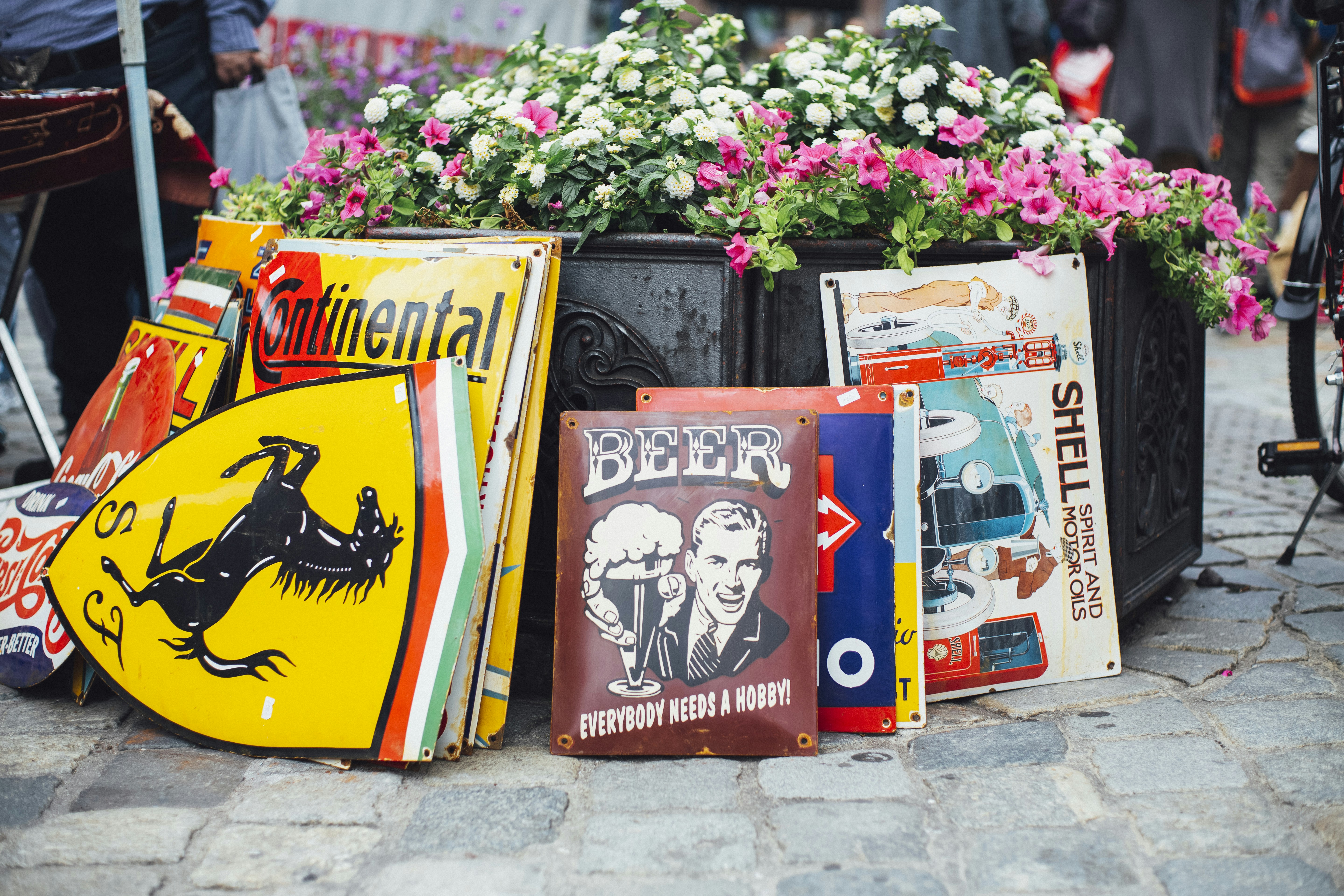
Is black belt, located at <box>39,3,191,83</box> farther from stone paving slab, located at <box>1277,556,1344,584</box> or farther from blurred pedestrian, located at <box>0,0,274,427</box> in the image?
stone paving slab, located at <box>1277,556,1344,584</box>

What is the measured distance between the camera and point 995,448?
7.98 feet

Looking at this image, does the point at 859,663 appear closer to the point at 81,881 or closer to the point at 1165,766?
the point at 1165,766

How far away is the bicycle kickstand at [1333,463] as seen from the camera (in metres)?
3.11

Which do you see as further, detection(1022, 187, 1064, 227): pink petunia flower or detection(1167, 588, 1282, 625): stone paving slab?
detection(1167, 588, 1282, 625): stone paving slab

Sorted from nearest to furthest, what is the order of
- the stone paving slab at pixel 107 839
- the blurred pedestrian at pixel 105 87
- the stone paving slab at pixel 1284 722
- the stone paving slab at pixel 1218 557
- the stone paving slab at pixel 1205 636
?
the stone paving slab at pixel 107 839 < the stone paving slab at pixel 1284 722 < the stone paving slab at pixel 1205 636 < the stone paving slab at pixel 1218 557 < the blurred pedestrian at pixel 105 87

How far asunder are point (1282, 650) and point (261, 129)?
12.1 ft

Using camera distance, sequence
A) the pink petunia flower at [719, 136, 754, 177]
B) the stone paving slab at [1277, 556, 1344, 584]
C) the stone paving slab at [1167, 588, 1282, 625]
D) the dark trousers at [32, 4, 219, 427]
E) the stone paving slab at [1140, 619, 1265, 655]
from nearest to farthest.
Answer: the pink petunia flower at [719, 136, 754, 177] < the stone paving slab at [1140, 619, 1265, 655] < the stone paving slab at [1167, 588, 1282, 625] < the stone paving slab at [1277, 556, 1344, 584] < the dark trousers at [32, 4, 219, 427]

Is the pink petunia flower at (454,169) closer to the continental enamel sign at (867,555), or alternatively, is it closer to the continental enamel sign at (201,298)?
the continental enamel sign at (201,298)

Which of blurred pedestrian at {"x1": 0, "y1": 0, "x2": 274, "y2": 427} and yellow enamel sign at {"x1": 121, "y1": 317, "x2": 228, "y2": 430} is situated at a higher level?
blurred pedestrian at {"x1": 0, "y1": 0, "x2": 274, "y2": 427}

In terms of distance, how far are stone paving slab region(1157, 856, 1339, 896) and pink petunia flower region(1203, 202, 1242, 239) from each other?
5.25ft

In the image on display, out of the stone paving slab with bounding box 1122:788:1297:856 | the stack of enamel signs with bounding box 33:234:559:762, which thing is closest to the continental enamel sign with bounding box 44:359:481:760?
the stack of enamel signs with bounding box 33:234:559:762

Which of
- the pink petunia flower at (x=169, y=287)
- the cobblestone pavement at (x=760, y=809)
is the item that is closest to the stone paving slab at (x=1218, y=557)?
the cobblestone pavement at (x=760, y=809)

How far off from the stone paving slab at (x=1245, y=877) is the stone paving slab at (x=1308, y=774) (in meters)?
0.23

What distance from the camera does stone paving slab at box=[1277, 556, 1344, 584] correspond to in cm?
325
